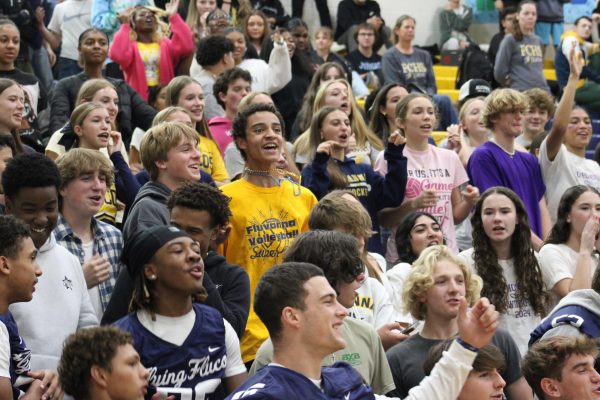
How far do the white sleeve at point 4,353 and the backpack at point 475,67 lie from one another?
10164 mm

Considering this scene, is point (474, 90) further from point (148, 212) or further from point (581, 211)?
point (148, 212)

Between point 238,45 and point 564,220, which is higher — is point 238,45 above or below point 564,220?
above

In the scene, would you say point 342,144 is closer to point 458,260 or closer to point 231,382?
point 458,260

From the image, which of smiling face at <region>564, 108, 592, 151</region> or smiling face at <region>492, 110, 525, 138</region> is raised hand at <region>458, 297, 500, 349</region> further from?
smiling face at <region>564, 108, 592, 151</region>

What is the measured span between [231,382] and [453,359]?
1.12m

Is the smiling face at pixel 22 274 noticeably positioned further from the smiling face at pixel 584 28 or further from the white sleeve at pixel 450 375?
the smiling face at pixel 584 28

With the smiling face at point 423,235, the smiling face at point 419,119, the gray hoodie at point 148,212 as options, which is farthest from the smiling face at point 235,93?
the gray hoodie at point 148,212

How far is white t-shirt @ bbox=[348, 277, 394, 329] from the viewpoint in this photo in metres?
6.14

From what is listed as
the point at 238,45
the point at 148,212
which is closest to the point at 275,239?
the point at 148,212

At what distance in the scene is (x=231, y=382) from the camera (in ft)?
17.0

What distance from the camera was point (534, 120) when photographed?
33.9ft

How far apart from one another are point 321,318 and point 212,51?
590cm

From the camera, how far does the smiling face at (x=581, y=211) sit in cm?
746

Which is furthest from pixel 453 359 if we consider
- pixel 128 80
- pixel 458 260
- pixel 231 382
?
pixel 128 80
